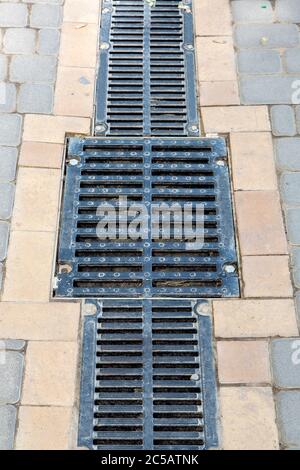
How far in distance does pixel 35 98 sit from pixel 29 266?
3.71 feet

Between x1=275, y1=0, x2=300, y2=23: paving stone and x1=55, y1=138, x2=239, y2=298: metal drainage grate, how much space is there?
3.77ft

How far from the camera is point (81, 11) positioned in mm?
4328

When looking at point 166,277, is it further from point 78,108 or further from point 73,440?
point 78,108

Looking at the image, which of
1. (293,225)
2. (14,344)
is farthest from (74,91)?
(14,344)

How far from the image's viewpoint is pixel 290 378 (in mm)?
2855

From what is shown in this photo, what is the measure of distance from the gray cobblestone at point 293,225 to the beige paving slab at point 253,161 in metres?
0.17

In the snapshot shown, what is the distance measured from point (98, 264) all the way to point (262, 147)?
1.13 m

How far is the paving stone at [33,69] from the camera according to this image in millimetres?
3928

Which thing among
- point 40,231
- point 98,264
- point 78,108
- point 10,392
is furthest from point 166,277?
point 78,108

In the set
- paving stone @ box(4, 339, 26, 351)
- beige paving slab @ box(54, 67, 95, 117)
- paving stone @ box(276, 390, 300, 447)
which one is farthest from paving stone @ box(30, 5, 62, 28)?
paving stone @ box(276, 390, 300, 447)

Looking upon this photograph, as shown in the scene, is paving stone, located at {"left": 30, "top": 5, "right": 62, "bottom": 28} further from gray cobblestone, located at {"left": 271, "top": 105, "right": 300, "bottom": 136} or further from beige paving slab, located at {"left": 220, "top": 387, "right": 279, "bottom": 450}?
beige paving slab, located at {"left": 220, "top": 387, "right": 279, "bottom": 450}

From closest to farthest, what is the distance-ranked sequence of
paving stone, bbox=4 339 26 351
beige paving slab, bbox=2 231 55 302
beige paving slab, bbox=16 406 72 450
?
beige paving slab, bbox=16 406 72 450 < paving stone, bbox=4 339 26 351 < beige paving slab, bbox=2 231 55 302

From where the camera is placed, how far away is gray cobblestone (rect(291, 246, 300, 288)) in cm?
315

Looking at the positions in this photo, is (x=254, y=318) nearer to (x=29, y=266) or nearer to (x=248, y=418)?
(x=248, y=418)
